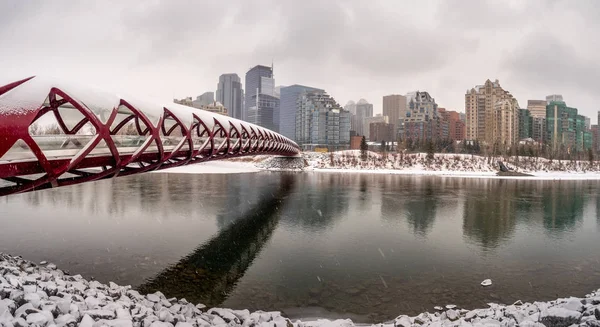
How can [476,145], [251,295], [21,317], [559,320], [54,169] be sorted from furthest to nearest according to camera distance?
1. [476,145]
2. [251,295]
3. [54,169]
4. [559,320]
5. [21,317]

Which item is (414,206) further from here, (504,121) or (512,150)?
(504,121)

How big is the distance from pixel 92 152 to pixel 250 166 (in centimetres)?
6169

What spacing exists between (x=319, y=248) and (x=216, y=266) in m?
Result: 4.75

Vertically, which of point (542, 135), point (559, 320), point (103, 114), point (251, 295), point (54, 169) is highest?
point (542, 135)

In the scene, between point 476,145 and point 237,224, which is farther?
point 476,145

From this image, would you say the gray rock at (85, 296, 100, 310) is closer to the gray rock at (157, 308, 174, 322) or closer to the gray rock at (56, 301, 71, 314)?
the gray rock at (56, 301, 71, 314)

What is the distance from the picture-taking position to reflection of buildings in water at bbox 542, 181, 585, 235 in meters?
20.7

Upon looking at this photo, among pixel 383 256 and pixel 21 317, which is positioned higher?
pixel 21 317

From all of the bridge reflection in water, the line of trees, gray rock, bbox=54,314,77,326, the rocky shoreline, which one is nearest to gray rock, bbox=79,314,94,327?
the rocky shoreline

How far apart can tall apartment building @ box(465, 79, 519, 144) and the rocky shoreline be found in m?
133

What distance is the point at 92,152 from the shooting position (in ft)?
31.7

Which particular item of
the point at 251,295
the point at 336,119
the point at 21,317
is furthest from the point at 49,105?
the point at 336,119

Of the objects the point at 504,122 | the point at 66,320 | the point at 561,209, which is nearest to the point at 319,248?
the point at 66,320

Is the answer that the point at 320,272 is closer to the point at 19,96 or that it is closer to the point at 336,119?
the point at 19,96
